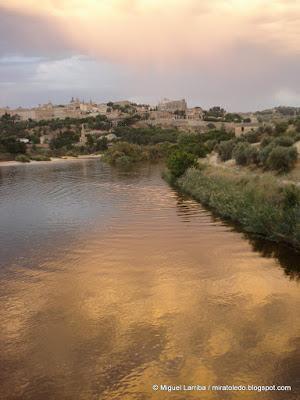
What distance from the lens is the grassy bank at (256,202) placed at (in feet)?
65.1

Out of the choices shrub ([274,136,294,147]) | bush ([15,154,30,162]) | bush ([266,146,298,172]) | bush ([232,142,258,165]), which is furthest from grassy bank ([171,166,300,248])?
bush ([15,154,30,162])

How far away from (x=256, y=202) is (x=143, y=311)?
12.2 m

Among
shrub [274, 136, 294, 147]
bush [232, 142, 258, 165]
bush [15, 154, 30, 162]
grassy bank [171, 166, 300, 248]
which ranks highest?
shrub [274, 136, 294, 147]

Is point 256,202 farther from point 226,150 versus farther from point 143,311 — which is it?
point 226,150

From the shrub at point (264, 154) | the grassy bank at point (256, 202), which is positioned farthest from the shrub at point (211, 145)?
the grassy bank at point (256, 202)

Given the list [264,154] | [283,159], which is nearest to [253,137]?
[264,154]

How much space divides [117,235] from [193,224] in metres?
4.70

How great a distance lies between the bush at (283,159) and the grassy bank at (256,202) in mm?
3016

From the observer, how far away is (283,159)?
3347cm

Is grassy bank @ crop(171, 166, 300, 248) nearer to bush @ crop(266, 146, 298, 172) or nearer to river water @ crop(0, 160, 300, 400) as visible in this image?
river water @ crop(0, 160, 300, 400)

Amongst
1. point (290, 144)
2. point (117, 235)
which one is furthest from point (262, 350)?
point (290, 144)

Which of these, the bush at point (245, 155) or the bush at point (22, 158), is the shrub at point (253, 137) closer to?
the bush at point (245, 155)

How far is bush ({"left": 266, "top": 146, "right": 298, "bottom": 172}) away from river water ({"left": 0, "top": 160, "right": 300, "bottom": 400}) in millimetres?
10524

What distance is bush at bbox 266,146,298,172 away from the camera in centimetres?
3322
